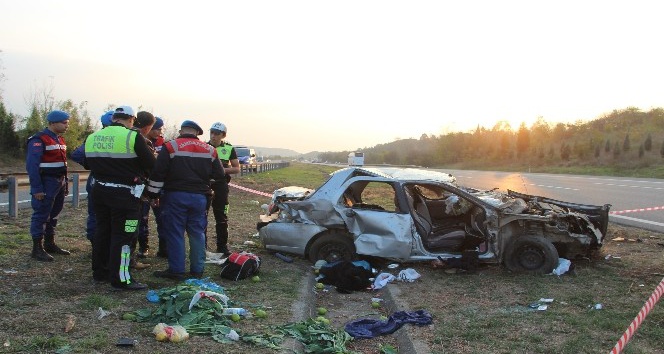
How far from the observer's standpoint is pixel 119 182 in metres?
5.58

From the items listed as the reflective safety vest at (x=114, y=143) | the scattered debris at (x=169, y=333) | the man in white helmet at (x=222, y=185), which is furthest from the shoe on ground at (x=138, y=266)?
the scattered debris at (x=169, y=333)

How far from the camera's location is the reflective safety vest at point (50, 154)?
260 inches

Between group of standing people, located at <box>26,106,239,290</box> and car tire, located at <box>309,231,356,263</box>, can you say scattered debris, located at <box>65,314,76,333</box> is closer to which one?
group of standing people, located at <box>26,106,239,290</box>

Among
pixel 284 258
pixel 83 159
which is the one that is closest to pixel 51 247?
pixel 83 159

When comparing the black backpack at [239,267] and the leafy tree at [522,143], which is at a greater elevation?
the leafy tree at [522,143]

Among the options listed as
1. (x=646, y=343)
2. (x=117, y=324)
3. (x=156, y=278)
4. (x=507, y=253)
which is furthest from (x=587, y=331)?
(x=156, y=278)

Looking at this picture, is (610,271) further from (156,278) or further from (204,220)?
(156,278)

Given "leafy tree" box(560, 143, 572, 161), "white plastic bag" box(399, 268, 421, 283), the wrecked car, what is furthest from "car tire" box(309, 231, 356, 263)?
"leafy tree" box(560, 143, 572, 161)

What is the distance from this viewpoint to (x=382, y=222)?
280 inches

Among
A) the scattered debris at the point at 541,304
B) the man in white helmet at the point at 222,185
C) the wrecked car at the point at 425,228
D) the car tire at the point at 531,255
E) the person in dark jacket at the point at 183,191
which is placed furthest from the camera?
the man in white helmet at the point at 222,185

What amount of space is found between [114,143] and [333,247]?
321cm

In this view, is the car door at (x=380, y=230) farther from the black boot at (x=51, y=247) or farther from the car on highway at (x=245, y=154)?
the car on highway at (x=245, y=154)

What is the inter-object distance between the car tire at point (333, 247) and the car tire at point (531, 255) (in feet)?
6.77

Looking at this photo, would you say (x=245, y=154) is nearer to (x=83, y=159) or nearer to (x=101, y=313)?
(x=83, y=159)
